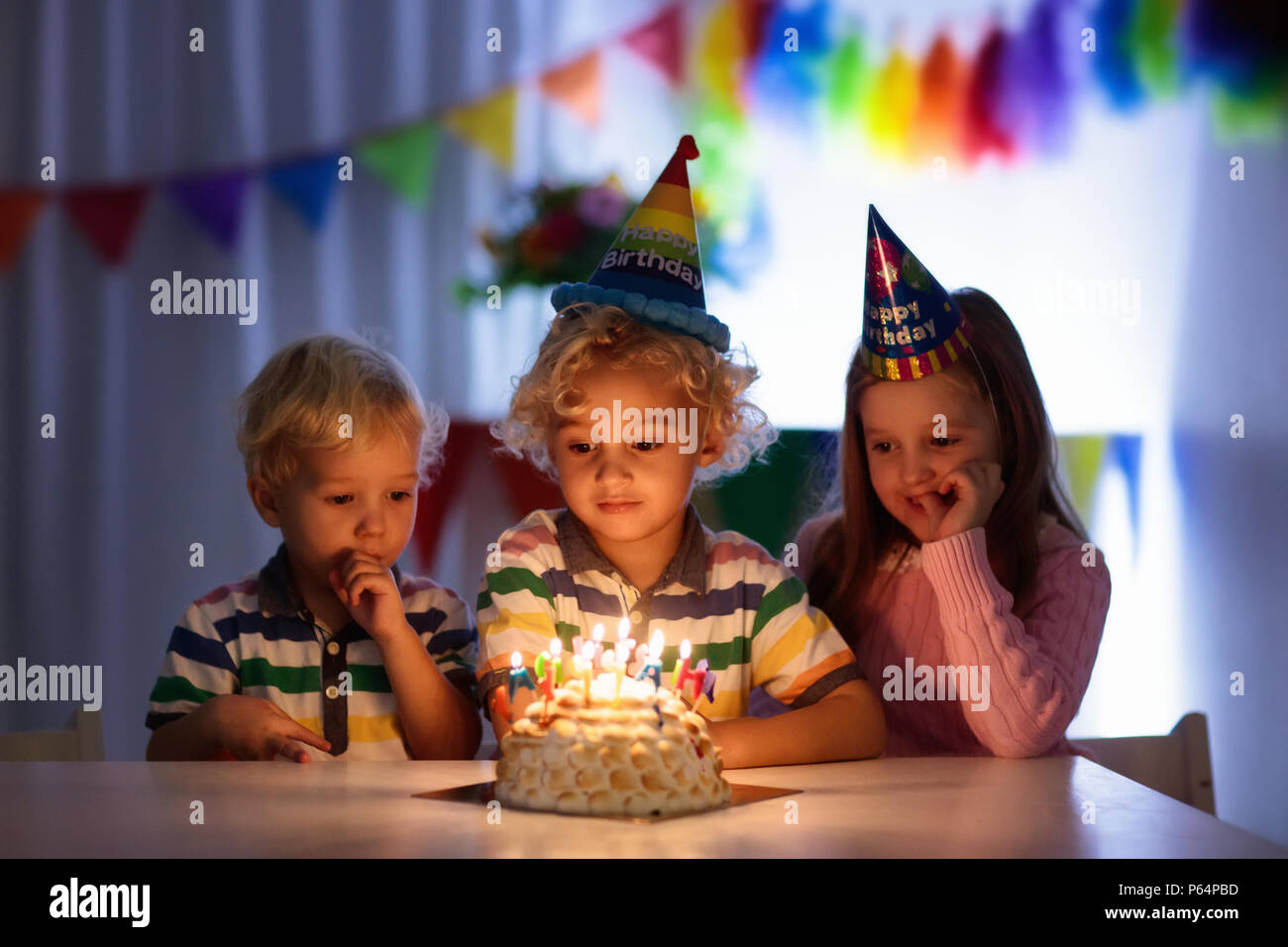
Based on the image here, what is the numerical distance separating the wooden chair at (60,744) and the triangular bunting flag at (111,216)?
5.84 ft

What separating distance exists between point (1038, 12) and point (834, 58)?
54 cm

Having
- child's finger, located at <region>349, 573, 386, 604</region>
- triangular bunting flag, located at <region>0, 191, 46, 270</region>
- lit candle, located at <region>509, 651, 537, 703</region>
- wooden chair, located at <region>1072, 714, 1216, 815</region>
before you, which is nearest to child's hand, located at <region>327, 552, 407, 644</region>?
child's finger, located at <region>349, 573, 386, 604</region>

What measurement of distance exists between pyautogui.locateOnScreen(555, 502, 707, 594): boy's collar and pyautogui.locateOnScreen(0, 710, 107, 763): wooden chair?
0.65 metres

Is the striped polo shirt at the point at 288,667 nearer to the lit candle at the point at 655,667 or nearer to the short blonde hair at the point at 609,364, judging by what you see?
the short blonde hair at the point at 609,364

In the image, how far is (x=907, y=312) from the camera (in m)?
1.49

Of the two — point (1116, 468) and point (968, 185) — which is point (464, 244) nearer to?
point (968, 185)

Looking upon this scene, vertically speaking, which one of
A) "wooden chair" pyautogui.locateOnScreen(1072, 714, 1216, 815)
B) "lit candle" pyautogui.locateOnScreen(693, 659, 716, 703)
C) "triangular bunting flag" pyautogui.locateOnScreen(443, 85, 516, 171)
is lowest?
"wooden chair" pyautogui.locateOnScreen(1072, 714, 1216, 815)

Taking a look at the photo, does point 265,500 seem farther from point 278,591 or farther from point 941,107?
point 941,107

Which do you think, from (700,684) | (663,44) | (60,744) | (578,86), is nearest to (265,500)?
(60,744)

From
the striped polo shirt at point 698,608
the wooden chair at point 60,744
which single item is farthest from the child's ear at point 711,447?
the wooden chair at point 60,744

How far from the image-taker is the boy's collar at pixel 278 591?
1495 millimetres

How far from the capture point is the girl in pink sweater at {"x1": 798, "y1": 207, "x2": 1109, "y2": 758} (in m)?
1.40

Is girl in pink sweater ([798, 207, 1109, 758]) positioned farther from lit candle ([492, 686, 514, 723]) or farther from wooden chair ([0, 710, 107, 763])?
wooden chair ([0, 710, 107, 763])

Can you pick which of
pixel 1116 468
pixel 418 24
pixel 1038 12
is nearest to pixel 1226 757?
pixel 1116 468
